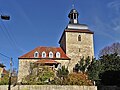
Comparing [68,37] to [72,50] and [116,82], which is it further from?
[116,82]

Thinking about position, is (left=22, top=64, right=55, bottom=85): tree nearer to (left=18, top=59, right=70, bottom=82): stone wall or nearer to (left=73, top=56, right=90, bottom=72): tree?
(left=18, top=59, right=70, bottom=82): stone wall

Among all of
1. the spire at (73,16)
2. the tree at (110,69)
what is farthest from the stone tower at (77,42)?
the tree at (110,69)

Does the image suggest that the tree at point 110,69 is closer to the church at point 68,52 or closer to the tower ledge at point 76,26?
the church at point 68,52

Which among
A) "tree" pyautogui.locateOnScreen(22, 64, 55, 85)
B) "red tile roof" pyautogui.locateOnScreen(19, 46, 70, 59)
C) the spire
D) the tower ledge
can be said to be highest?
the spire

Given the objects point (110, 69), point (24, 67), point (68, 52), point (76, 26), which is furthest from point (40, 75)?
point (76, 26)

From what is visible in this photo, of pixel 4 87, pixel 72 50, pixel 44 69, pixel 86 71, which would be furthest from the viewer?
pixel 72 50

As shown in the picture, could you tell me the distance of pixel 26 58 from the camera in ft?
130

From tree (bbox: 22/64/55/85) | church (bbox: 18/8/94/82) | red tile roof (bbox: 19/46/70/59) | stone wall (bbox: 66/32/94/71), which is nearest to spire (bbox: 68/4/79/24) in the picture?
church (bbox: 18/8/94/82)

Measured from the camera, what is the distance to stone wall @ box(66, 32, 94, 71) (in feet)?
137

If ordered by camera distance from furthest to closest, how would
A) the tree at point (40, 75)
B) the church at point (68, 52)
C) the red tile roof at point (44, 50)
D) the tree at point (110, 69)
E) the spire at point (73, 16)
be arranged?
the spire at point (73, 16), the red tile roof at point (44, 50), the church at point (68, 52), the tree at point (40, 75), the tree at point (110, 69)

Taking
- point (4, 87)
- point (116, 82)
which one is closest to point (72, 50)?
point (116, 82)

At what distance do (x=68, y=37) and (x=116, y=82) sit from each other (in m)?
17.1

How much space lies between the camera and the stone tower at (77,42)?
41.7m

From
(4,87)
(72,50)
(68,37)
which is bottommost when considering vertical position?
(4,87)
